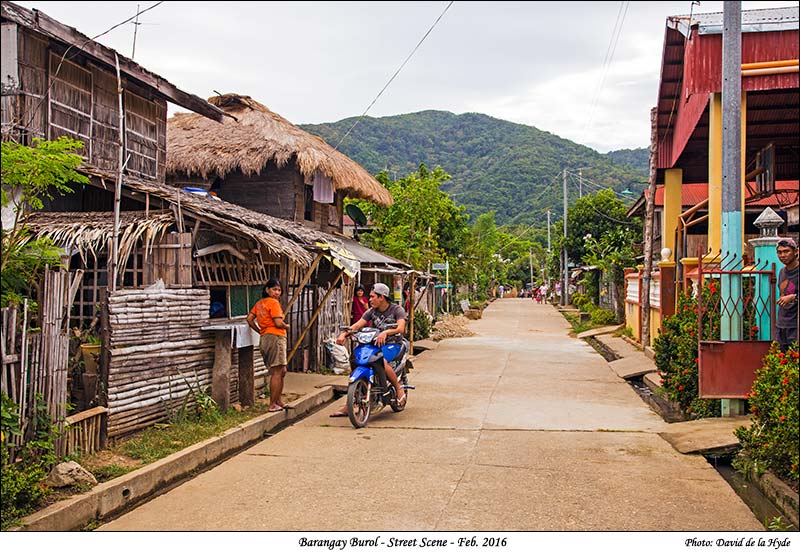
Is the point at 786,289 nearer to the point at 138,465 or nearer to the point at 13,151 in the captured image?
the point at 138,465

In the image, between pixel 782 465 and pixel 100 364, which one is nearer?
pixel 782 465

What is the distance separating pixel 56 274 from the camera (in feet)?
18.4

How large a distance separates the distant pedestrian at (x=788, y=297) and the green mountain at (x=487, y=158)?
59350mm

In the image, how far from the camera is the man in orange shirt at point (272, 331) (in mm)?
8734

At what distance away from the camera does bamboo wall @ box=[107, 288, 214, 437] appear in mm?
6934

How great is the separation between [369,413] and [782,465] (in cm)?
463

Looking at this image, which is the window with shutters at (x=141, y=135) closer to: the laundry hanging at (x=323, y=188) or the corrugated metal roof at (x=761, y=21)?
the laundry hanging at (x=323, y=188)

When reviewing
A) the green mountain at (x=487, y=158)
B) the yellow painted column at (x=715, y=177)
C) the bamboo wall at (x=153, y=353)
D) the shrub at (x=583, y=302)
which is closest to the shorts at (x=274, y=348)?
the bamboo wall at (x=153, y=353)

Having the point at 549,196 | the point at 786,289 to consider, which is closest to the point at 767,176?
the point at 786,289

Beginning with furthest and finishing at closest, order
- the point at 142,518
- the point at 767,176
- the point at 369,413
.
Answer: the point at 767,176 → the point at 369,413 → the point at 142,518

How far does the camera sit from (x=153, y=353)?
749 centimetres

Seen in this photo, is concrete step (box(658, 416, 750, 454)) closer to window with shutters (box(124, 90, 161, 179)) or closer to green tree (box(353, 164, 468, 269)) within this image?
window with shutters (box(124, 90, 161, 179))

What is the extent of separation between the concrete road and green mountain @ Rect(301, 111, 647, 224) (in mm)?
58109

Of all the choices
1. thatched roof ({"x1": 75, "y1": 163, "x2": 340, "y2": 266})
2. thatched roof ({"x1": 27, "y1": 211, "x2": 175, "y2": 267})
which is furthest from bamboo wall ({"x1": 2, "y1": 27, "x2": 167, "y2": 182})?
thatched roof ({"x1": 27, "y1": 211, "x2": 175, "y2": 267})
